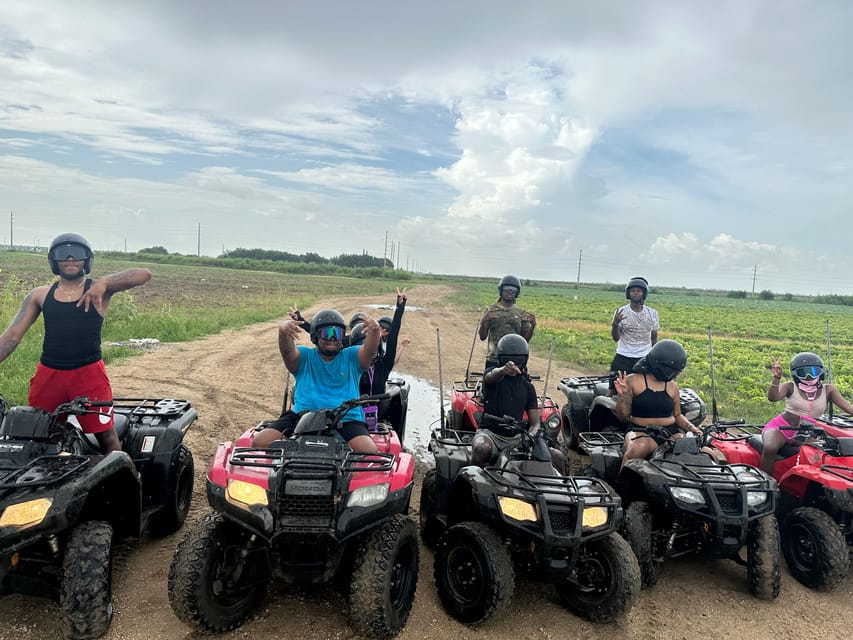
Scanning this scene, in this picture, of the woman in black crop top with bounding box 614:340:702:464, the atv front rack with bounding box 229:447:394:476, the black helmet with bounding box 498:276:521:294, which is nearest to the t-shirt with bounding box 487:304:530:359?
the black helmet with bounding box 498:276:521:294

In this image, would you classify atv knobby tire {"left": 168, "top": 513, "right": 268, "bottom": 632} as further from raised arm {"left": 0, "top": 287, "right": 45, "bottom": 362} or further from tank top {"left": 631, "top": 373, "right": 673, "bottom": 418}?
tank top {"left": 631, "top": 373, "right": 673, "bottom": 418}

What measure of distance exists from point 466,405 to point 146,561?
3.66 metres

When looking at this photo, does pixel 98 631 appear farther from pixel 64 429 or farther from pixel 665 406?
pixel 665 406

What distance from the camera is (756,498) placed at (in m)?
4.45

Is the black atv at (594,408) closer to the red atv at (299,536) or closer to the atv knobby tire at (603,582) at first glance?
the atv knobby tire at (603,582)

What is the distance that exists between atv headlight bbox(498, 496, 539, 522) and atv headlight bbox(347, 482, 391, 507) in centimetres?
82

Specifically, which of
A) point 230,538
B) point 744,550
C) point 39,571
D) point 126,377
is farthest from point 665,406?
point 126,377

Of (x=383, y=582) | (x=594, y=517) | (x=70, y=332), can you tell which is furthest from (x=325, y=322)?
(x=594, y=517)

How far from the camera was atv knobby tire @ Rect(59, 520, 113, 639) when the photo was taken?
3.23 m

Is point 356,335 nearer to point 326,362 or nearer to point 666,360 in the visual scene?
point 326,362

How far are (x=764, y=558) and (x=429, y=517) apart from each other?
8.62ft

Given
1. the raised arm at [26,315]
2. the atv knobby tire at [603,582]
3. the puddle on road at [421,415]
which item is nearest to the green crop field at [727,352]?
the puddle on road at [421,415]

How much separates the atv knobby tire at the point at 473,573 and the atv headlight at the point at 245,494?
1424 mm

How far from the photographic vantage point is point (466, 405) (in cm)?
685
